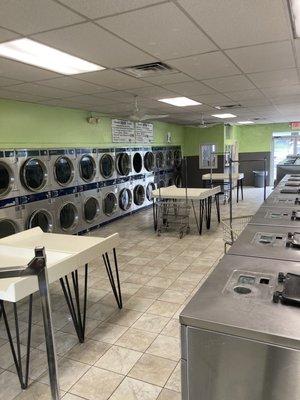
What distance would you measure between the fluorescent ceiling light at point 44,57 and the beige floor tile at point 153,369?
2662 millimetres

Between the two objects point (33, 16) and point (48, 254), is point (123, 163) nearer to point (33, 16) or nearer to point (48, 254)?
point (48, 254)

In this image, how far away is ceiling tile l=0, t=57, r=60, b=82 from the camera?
2.98 metres

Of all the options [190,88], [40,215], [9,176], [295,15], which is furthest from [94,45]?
[40,215]

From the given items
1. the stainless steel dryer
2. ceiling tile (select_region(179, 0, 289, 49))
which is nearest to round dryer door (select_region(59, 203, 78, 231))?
the stainless steel dryer

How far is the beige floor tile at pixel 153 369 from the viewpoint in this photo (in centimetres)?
234

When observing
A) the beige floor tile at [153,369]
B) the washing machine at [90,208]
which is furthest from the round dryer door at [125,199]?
the beige floor tile at [153,369]

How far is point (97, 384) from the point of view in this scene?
232cm

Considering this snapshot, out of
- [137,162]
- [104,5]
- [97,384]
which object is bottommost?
[97,384]

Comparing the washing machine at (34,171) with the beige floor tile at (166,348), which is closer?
the beige floor tile at (166,348)

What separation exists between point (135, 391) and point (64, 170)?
4514 millimetres

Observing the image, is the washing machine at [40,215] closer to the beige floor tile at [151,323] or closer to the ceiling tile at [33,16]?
the beige floor tile at [151,323]

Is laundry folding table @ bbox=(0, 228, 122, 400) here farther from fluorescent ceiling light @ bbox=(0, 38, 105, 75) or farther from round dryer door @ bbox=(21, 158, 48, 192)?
round dryer door @ bbox=(21, 158, 48, 192)

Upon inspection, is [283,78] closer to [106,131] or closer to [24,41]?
[24,41]

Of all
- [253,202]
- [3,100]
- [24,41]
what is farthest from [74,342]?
[253,202]
